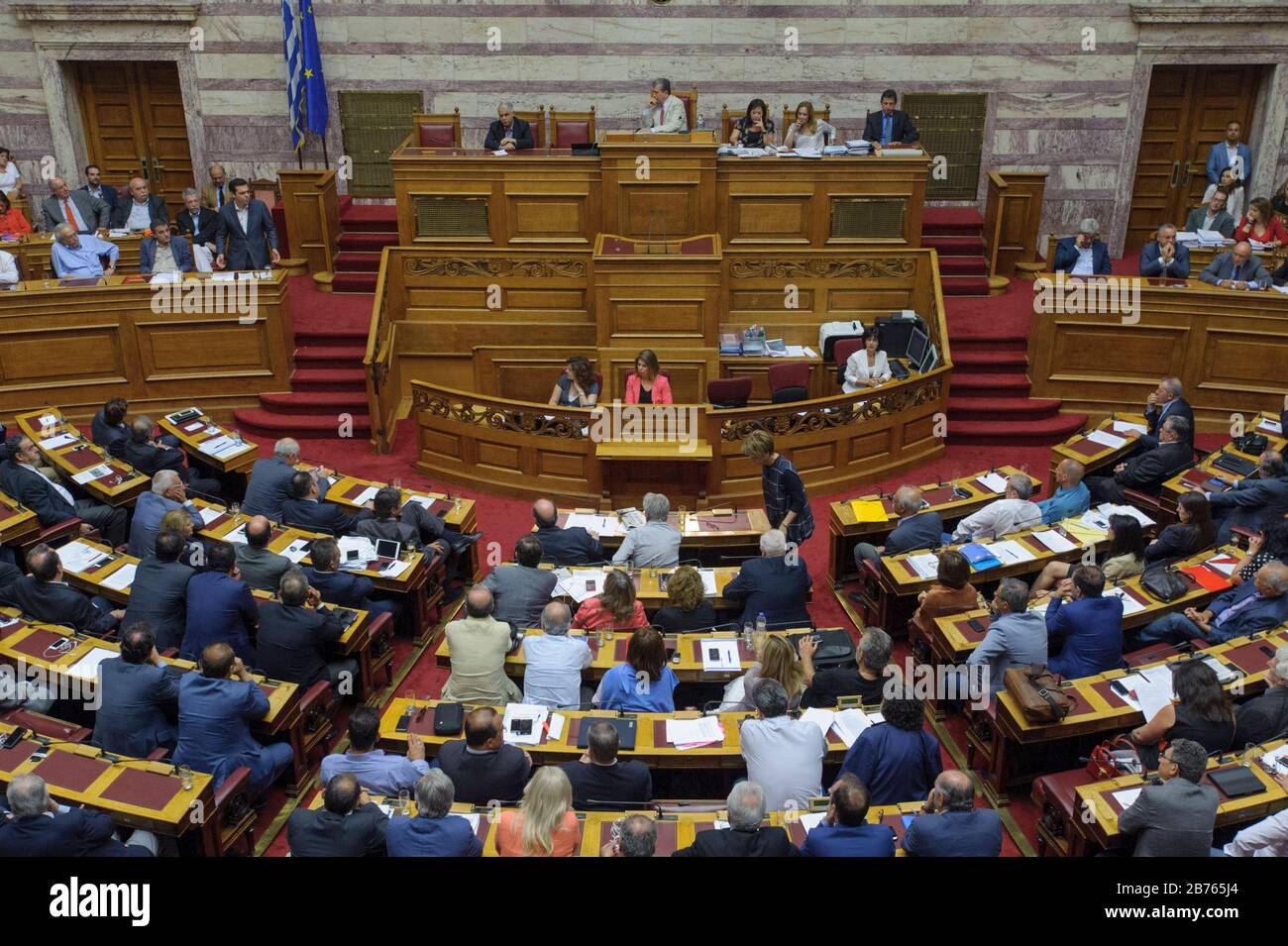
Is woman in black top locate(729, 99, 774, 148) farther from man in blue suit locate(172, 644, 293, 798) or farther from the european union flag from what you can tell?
man in blue suit locate(172, 644, 293, 798)

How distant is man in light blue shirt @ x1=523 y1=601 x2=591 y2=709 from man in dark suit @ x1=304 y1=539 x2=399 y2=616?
1.51 m

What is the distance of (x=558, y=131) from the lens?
1283 cm

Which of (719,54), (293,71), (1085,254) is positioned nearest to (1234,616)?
(1085,254)

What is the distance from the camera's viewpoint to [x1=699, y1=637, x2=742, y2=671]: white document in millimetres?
6637

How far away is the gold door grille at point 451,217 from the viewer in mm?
11617

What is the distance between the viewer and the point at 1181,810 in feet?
16.3

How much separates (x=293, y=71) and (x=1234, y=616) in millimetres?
11159

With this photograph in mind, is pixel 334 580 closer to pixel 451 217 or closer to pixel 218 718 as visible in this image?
pixel 218 718

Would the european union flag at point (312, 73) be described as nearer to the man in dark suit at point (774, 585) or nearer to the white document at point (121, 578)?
the white document at point (121, 578)

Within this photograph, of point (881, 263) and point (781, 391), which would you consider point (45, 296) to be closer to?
Answer: point (781, 391)

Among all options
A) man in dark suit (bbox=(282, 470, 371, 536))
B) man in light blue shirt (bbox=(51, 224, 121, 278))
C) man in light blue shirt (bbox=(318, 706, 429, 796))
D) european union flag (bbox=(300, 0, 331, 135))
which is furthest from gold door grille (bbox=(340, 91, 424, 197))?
man in light blue shirt (bbox=(318, 706, 429, 796))

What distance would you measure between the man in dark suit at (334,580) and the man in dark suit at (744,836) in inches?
133

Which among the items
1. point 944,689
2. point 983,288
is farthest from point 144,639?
point 983,288
